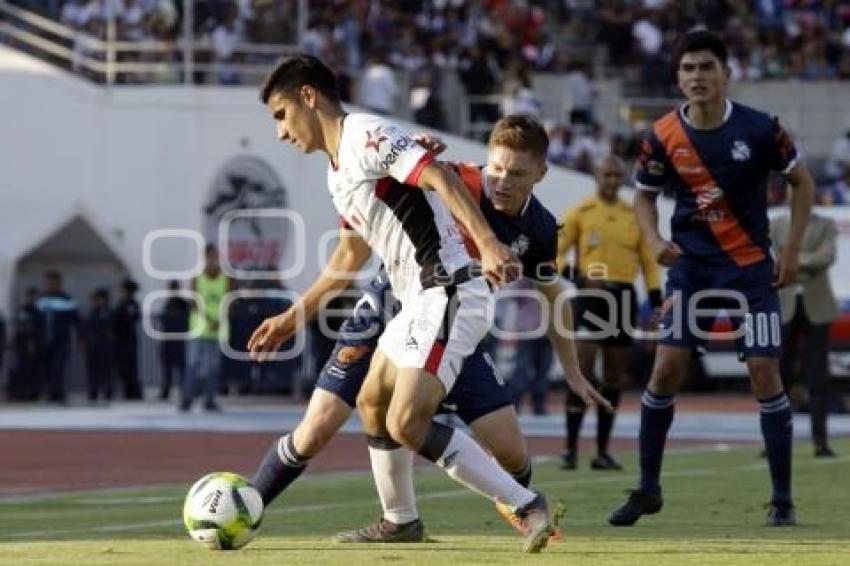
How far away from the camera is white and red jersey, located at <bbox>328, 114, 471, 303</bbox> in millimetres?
9766

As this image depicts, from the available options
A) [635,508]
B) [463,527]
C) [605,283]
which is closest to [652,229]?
[635,508]

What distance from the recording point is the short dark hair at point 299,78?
32.7ft

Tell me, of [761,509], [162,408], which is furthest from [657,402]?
[162,408]

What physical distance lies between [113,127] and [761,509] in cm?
2312

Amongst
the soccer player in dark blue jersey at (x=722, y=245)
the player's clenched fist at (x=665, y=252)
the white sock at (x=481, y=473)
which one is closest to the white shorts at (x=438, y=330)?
the white sock at (x=481, y=473)

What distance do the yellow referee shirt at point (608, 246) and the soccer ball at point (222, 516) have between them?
7.23 m

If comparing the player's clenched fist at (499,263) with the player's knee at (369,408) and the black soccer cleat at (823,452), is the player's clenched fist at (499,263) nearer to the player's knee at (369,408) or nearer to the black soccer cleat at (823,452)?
the player's knee at (369,408)

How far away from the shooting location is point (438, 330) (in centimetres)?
978

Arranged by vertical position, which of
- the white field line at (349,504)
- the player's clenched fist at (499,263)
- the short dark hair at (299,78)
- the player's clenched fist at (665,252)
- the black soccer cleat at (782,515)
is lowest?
the white field line at (349,504)

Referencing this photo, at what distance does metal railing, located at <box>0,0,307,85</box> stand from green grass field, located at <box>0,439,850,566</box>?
19.2 m

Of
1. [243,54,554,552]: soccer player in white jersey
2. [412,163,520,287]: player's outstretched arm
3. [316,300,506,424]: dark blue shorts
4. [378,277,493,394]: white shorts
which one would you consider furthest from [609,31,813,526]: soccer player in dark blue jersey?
[412,163,520,287]: player's outstretched arm

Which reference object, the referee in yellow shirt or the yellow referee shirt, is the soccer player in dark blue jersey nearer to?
the referee in yellow shirt

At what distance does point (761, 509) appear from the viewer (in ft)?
42.4

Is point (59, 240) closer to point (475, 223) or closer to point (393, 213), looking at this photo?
point (393, 213)
